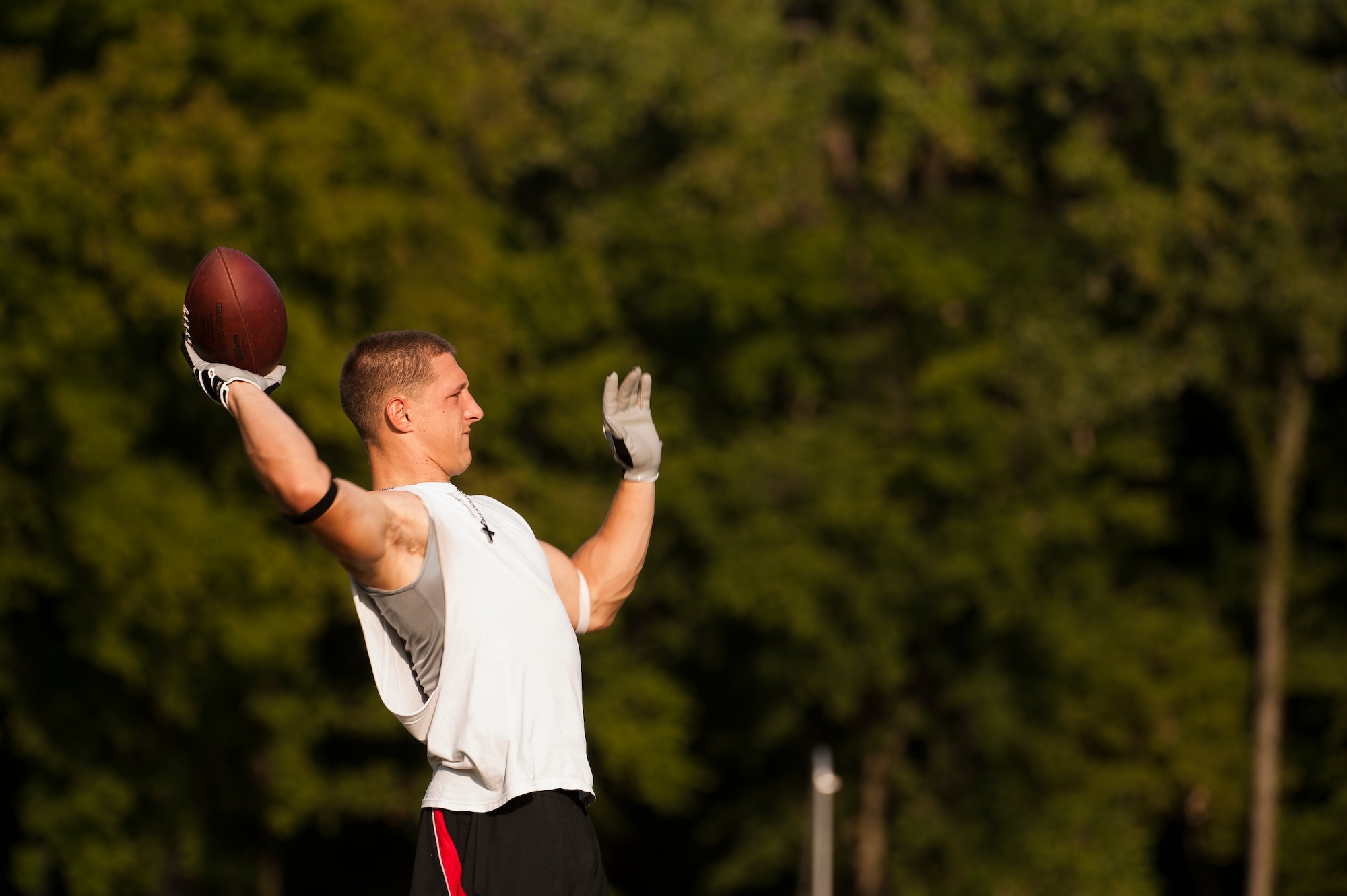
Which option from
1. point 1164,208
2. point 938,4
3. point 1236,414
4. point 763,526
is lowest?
point 763,526

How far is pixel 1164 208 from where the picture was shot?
19797mm

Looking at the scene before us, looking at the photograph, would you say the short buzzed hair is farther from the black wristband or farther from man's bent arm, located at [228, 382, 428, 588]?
the black wristband

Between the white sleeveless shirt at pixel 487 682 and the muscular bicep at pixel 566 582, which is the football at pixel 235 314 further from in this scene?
the muscular bicep at pixel 566 582

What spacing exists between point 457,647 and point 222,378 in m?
0.66

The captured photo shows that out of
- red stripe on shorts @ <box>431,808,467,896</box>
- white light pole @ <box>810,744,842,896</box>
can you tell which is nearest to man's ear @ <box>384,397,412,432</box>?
red stripe on shorts @ <box>431,808,467,896</box>

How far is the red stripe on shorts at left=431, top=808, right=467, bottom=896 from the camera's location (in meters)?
3.25

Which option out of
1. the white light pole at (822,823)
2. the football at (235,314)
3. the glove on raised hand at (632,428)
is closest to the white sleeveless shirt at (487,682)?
the football at (235,314)

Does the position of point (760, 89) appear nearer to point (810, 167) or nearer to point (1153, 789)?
point (810, 167)

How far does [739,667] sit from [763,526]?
7.52 ft

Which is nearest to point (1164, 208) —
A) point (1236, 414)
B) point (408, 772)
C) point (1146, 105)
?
point (1146, 105)

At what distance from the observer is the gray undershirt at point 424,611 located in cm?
320

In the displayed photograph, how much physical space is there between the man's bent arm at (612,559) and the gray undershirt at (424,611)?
435mm

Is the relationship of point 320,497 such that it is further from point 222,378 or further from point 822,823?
point 822,823

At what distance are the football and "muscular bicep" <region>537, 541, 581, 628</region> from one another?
2.32 feet
